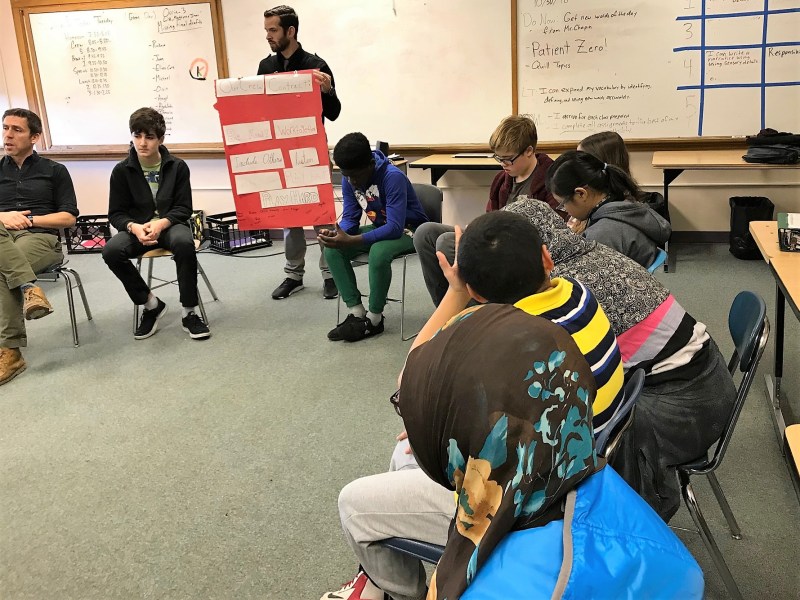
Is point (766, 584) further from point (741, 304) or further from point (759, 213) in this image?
point (759, 213)

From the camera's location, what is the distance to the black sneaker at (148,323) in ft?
12.1

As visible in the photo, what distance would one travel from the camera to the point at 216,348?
11.4 feet

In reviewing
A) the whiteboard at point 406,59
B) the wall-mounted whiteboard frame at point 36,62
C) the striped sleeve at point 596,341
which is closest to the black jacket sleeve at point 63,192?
the wall-mounted whiteboard frame at point 36,62

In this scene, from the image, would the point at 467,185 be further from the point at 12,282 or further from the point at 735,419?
the point at 735,419

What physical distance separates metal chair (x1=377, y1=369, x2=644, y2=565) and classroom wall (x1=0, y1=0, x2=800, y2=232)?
400 centimetres

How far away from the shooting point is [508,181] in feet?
10.8

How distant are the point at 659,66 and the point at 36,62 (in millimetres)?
4879

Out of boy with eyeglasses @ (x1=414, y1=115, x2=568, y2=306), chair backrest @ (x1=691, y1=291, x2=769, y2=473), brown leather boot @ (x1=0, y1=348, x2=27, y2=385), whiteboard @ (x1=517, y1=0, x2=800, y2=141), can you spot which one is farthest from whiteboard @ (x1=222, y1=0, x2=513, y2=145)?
chair backrest @ (x1=691, y1=291, x2=769, y2=473)

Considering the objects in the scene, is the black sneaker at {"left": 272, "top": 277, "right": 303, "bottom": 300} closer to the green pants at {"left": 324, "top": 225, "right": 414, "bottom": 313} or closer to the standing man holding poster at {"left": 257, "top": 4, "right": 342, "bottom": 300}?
the standing man holding poster at {"left": 257, "top": 4, "right": 342, "bottom": 300}

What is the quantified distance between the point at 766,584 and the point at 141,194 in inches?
A: 133

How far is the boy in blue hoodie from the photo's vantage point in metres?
3.37

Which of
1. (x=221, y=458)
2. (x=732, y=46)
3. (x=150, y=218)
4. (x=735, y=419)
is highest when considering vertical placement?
(x=732, y=46)

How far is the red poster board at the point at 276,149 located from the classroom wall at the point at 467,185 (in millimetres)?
1693

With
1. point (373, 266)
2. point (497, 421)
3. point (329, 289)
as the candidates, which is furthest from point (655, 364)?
point (329, 289)
